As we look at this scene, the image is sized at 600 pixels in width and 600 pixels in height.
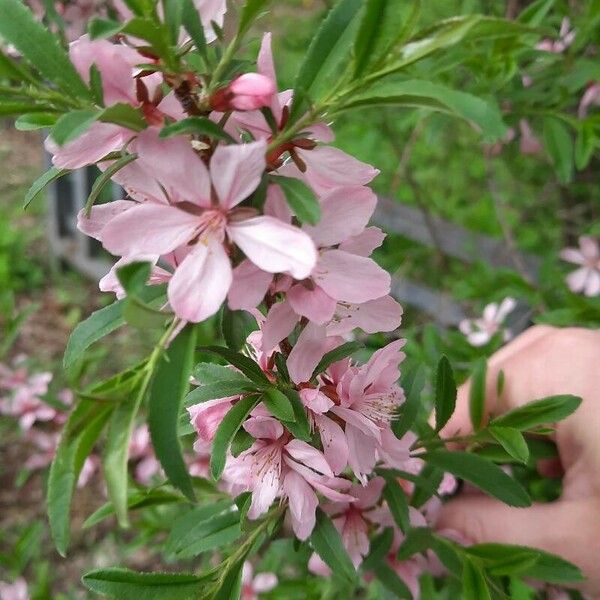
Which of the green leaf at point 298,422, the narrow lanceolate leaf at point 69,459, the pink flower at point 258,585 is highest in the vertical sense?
the narrow lanceolate leaf at point 69,459

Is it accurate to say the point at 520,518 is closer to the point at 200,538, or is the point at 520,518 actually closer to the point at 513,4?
the point at 200,538

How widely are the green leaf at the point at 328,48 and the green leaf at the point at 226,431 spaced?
290 mm

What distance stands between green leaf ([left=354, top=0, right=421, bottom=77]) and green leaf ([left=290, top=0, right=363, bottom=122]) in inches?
1.6

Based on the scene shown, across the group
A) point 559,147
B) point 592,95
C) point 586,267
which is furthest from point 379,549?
point 586,267

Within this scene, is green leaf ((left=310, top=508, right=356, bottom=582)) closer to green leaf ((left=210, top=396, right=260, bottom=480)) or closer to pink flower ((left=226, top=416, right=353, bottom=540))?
pink flower ((left=226, top=416, right=353, bottom=540))

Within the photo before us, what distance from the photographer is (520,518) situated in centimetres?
105

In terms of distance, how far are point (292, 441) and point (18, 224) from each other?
347cm

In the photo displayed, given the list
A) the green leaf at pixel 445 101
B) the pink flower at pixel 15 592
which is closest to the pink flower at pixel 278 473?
the green leaf at pixel 445 101

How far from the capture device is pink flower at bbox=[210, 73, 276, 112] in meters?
0.51

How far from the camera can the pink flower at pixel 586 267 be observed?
182 cm

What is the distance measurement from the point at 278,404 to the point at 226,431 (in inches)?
2.1

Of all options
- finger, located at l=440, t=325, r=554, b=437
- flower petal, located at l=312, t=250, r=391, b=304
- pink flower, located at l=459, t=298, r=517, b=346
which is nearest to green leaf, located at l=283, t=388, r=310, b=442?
flower petal, located at l=312, t=250, r=391, b=304

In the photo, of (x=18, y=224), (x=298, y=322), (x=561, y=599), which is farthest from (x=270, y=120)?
(x=18, y=224)

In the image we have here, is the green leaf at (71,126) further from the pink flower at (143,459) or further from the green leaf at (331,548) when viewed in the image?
the pink flower at (143,459)
